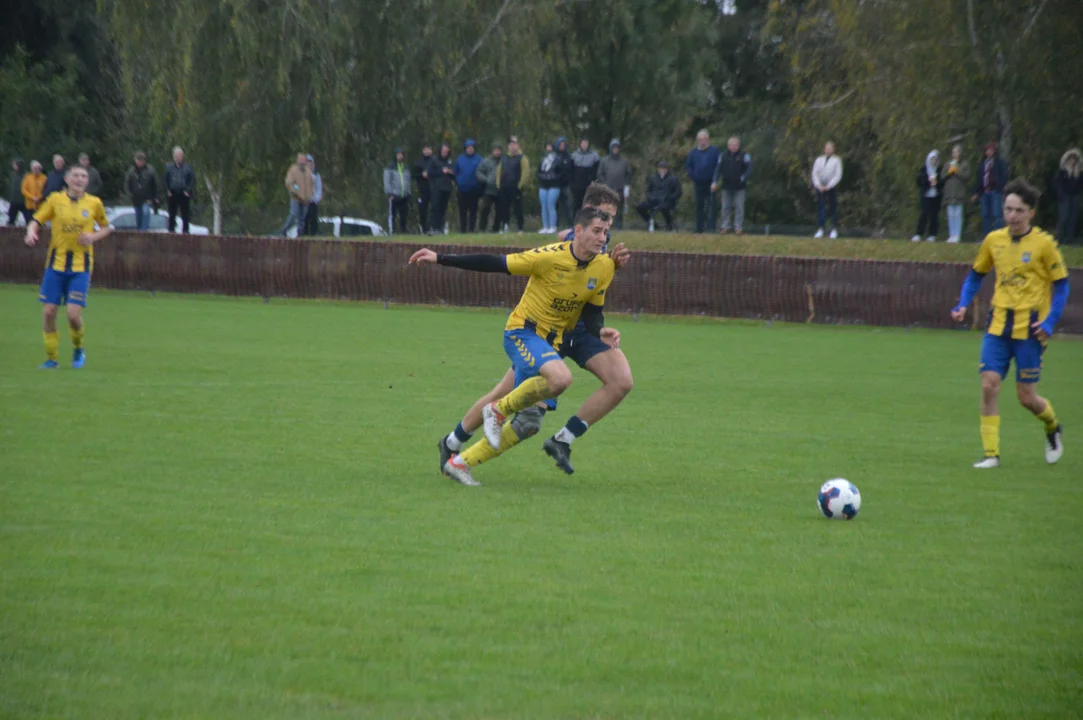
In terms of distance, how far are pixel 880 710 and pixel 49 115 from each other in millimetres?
47167

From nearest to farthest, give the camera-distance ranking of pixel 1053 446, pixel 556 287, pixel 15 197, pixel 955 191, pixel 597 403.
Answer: pixel 556 287 < pixel 597 403 < pixel 1053 446 < pixel 955 191 < pixel 15 197

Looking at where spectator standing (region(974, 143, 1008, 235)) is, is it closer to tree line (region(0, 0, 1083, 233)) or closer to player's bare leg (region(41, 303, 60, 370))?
tree line (region(0, 0, 1083, 233))

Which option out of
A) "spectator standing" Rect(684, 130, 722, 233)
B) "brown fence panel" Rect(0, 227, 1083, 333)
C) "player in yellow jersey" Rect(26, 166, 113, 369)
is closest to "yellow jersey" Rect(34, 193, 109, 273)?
"player in yellow jersey" Rect(26, 166, 113, 369)

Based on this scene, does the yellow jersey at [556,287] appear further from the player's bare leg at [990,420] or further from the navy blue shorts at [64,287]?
the navy blue shorts at [64,287]

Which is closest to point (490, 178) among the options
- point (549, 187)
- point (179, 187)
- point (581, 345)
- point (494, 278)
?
point (549, 187)

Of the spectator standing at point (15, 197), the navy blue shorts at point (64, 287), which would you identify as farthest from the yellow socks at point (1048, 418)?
the spectator standing at point (15, 197)

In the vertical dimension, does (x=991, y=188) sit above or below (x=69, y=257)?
above

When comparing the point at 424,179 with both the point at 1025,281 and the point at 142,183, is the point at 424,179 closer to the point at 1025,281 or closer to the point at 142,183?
the point at 142,183

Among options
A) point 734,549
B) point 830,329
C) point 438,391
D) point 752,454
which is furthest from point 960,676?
point 830,329

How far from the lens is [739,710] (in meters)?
4.63

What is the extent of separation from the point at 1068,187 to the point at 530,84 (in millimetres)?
16447

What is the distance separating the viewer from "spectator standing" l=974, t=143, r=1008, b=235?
2692 centimetres

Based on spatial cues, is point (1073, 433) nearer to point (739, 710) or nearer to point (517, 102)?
point (739, 710)

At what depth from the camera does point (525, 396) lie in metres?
8.94
